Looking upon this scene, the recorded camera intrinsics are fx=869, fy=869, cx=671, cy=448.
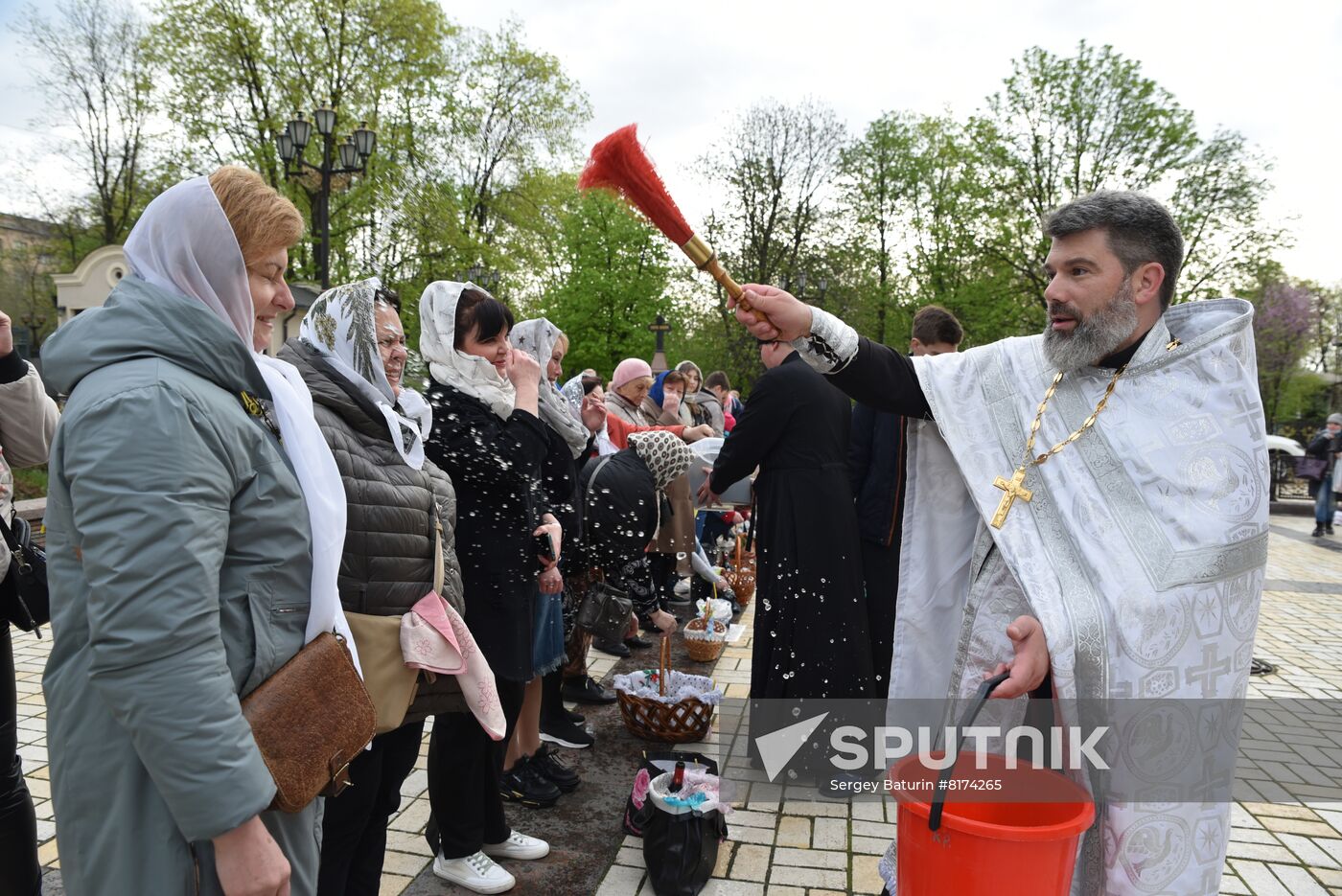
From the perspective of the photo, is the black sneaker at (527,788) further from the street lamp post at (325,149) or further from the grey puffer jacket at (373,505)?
the street lamp post at (325,149)

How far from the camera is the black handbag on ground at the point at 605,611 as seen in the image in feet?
14.4

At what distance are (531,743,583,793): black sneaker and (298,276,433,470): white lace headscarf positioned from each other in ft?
6.73

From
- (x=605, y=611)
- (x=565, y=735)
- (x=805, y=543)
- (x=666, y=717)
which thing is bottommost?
(x=565, y=735)

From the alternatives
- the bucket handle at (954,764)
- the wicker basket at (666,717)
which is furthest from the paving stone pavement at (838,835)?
the bucket handle at (954,764)

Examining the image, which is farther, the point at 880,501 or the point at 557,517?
the point at 880,501

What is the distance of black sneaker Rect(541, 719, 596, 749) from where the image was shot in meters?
4.50

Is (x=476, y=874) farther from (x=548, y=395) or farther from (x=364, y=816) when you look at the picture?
(x=548, y=395)

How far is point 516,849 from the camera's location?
11.0 ft

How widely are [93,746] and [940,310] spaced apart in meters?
4.10

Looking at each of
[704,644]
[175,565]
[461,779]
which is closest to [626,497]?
[461,779]

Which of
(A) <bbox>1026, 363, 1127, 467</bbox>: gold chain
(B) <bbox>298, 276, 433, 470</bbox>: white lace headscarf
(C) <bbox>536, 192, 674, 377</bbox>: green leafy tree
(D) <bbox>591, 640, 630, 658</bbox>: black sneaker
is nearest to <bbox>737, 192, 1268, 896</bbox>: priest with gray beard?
(A) <bbox>1026, 363, 1127, 467</bbox>: gold chain

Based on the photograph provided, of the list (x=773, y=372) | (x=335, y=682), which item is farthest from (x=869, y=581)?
→ (x=335, y=682)

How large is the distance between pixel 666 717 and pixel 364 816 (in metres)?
2.24

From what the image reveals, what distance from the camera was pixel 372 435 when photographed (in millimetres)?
2369
